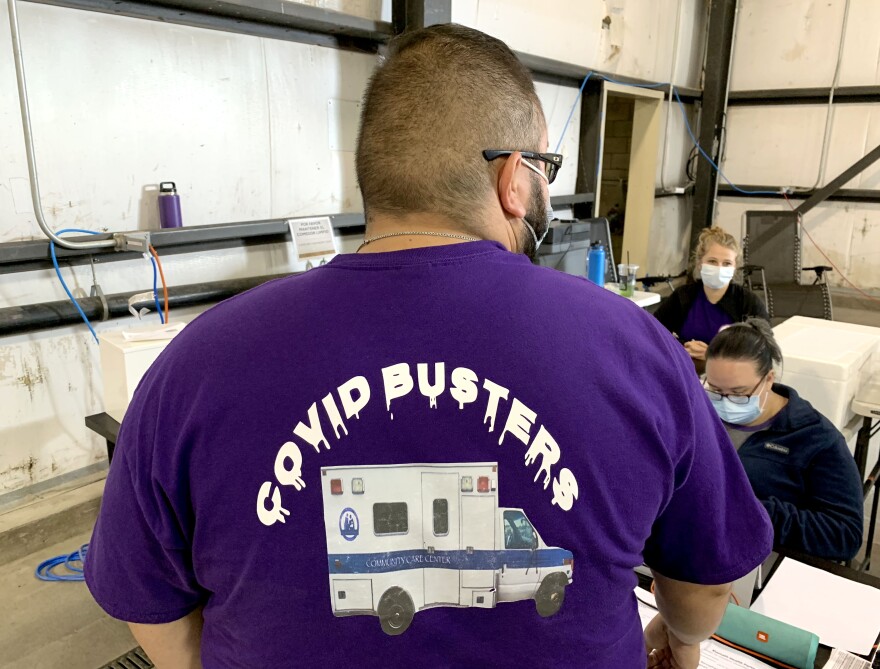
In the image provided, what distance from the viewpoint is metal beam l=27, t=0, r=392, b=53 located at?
7.23ft

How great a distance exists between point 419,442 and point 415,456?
0.05 ft

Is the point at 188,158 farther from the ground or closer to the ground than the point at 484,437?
farther from the ground

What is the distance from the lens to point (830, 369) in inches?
78.6

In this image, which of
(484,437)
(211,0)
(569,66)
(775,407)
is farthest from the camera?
(569,66)

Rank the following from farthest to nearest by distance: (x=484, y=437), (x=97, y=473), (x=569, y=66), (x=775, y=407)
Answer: (x=569, y=66), (x=97, y=473), (x=775, y=407), (x=484, y=437)

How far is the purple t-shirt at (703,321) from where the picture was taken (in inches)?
125

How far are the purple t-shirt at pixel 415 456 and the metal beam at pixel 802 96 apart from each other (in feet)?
19.7

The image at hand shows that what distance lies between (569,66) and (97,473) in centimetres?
363

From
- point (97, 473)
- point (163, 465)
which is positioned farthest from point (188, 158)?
point (163, 465)

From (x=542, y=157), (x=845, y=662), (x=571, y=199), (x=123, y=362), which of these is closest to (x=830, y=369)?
(x=845, y=662)

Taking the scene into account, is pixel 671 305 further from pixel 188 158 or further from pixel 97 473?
pixel 97 473

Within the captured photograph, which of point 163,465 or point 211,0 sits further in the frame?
Answer: point 211,0

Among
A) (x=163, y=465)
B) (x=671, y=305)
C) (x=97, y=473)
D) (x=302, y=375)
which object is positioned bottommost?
(x=97, y=473)

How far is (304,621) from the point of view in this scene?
2.09 feet
